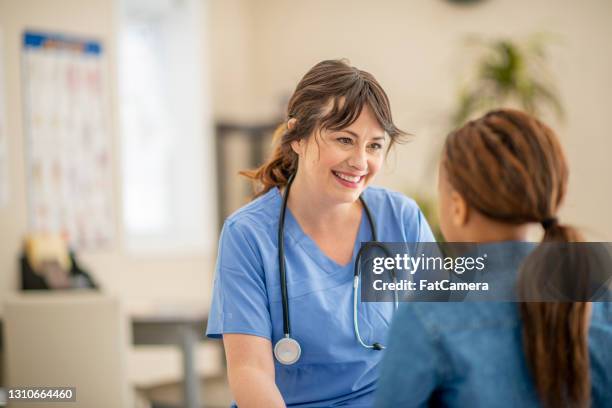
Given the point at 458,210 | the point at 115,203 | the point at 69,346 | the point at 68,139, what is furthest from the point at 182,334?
A: the point at 458,210

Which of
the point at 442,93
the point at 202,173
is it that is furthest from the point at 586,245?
the point at 202,173

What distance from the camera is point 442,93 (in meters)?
3.70

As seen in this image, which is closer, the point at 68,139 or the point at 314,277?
the point at 314,277

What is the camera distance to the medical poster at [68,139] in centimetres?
288

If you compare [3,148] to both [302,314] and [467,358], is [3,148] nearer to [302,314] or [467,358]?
[302,314]

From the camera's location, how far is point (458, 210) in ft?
3.06

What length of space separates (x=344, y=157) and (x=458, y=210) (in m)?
0.39

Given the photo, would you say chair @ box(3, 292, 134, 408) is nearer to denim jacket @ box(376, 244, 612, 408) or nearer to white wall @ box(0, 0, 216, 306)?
white wall @ box(0, 0, 216, 306)

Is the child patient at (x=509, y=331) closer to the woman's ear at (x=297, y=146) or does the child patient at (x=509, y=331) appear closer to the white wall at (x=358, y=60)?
the woman's ear at (x=297, y=146)

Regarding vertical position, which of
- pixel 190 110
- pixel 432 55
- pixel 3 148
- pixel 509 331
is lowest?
pixel 509 331

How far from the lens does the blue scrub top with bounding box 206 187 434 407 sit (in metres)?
1.26

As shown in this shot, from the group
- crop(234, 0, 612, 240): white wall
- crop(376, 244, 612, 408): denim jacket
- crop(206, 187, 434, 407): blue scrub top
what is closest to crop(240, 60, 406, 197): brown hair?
crop(206, 187, 434, 407): blue scrub top

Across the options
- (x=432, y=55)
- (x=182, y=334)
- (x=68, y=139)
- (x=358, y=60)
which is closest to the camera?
(x=182, y=334)

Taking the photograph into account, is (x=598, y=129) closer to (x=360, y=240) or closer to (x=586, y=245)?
(x=360, y=240)
